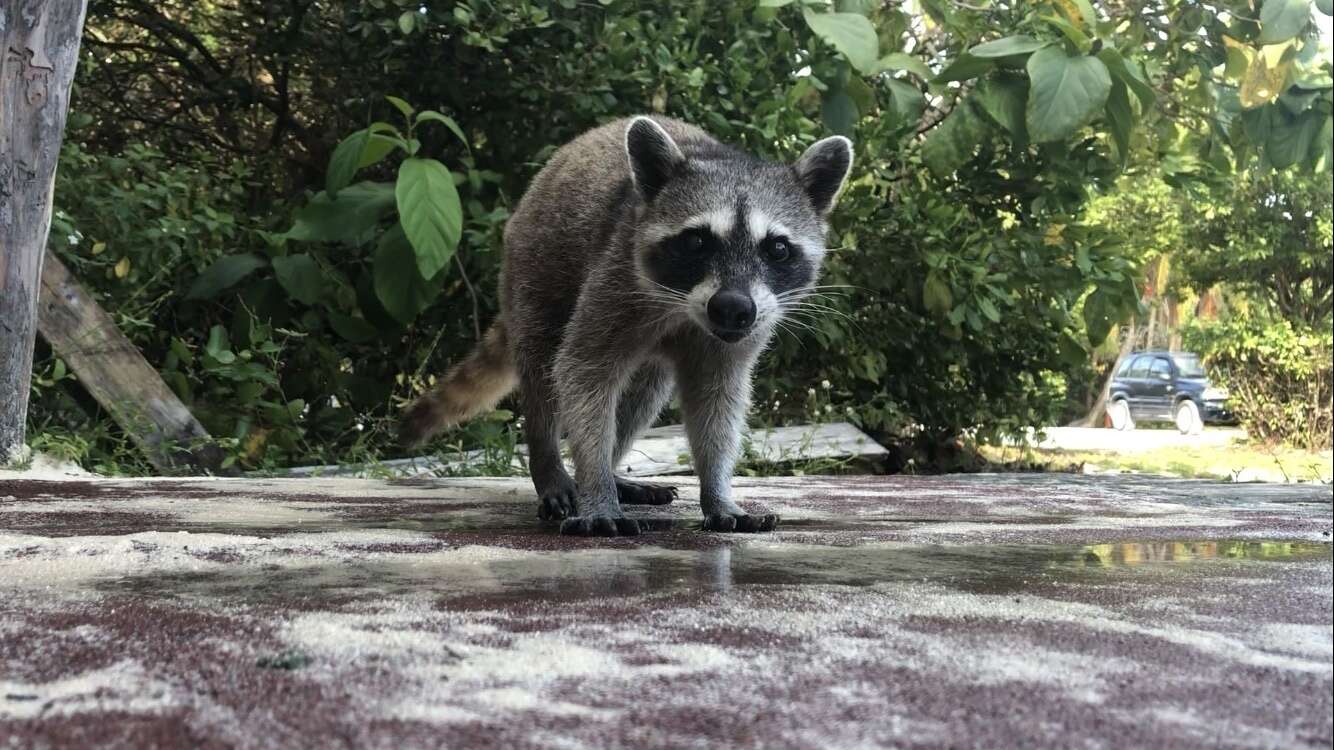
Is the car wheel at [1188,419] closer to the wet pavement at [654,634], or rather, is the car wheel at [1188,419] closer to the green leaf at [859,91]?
the green leaf at [859,91]

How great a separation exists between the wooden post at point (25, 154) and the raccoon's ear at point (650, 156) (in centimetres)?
194

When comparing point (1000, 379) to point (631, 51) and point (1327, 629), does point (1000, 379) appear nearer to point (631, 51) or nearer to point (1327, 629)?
point (631, 51)

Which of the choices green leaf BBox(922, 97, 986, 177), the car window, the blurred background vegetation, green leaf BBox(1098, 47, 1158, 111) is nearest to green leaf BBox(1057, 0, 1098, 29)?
the blurred background vegetation

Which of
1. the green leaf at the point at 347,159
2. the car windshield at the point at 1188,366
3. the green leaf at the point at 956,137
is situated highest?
the green leaf at the point at 956,137

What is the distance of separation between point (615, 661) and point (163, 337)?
455 centimetres

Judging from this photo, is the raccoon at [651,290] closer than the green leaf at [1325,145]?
Yes

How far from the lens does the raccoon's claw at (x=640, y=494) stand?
3.27 metres

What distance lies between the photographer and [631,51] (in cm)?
484

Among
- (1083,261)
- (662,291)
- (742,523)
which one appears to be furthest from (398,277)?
(1083,261)

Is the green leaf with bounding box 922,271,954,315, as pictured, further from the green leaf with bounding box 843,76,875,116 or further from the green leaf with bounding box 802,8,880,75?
the green leaf with bounding box 802,8,880,75

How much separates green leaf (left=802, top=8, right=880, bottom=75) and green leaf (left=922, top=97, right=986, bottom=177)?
0.50 meters

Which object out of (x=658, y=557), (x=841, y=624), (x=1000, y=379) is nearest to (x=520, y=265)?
(x=658, y=557)

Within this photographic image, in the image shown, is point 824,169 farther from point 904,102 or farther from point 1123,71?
point 904,102

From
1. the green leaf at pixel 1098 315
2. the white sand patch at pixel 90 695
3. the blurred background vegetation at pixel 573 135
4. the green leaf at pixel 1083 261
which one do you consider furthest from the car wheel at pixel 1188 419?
the white sand patch at pixel 90 695
